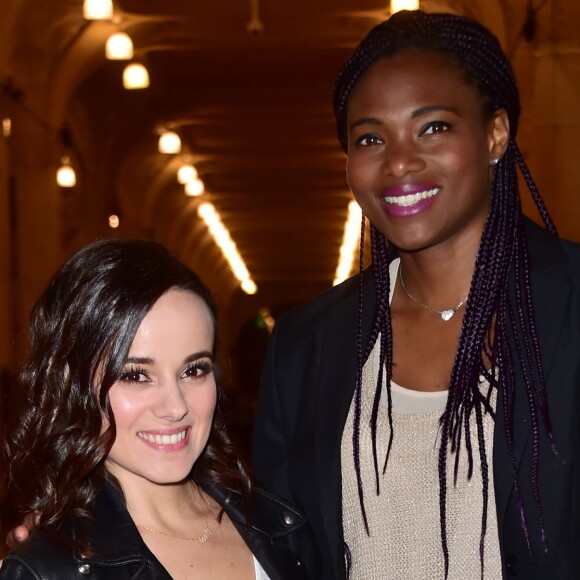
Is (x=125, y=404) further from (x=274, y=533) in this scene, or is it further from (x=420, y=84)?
(x=420, y=84)

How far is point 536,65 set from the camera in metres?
11.8

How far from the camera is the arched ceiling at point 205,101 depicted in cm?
1562

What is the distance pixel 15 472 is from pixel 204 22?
45.4ft

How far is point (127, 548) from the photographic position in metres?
3.00

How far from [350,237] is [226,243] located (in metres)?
7.09

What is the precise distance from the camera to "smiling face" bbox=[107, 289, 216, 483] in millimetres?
3027

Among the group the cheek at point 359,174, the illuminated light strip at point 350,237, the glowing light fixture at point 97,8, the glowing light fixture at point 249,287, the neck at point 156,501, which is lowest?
the neck at point 156,501

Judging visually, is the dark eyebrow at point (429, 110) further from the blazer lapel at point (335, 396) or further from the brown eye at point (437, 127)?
the blazer lapel at point (335, 396)

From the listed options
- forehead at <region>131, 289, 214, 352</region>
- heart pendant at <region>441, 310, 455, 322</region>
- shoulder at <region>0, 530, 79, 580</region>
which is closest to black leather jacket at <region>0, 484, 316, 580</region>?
shoulder at <region>0, 530, 79, 580</region>

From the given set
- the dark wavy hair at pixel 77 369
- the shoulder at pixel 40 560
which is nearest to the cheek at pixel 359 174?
the dark wavy hair at pixel 77 369

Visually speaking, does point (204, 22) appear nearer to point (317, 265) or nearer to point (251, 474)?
point (251, 474)

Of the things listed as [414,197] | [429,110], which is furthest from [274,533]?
[429,110]

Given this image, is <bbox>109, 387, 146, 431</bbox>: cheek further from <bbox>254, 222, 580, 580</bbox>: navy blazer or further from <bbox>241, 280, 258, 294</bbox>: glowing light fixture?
<bbox>241, 280, 258, 294</bbox>: glowing light fixture

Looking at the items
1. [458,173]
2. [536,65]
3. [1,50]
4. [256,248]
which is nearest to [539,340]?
[458,173]
